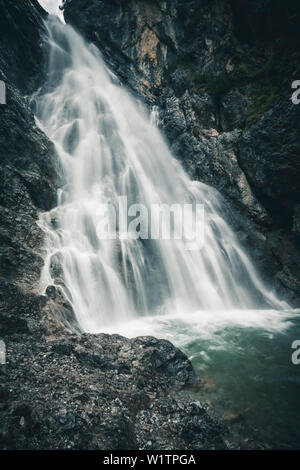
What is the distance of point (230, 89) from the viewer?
19906 millimetres

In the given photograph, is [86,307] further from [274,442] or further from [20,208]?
[274,442]

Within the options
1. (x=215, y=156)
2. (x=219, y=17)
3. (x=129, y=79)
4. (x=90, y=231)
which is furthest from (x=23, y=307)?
(x=219, y=17)

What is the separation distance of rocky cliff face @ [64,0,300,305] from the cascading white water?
1.51 metres

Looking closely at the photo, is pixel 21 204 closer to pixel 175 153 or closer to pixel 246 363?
pixel 246 363

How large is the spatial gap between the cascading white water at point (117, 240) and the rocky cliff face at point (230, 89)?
1.51 metres

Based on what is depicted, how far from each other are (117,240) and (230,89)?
16.3 metres

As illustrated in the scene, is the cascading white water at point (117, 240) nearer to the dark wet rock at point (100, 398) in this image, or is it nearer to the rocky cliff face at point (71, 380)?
the rocky cliff face at point (71, 380)

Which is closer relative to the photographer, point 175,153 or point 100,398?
point 100,398

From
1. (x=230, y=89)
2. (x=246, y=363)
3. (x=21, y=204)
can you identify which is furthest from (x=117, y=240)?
(x=230, y=89)

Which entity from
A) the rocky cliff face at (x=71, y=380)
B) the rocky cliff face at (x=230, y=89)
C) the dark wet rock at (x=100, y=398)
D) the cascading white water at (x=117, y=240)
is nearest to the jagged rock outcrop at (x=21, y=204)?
the rocky cliff face at (x=71, y=380)

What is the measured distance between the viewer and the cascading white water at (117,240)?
11148 mm

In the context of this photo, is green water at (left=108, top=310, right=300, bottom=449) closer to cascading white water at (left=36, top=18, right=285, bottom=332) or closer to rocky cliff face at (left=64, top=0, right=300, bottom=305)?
cascading white water at (left=36, top=18, right=285, bottom=332)

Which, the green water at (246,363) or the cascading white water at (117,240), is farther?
the cascading white water at (117,240)

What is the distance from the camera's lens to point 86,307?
1017 cm
